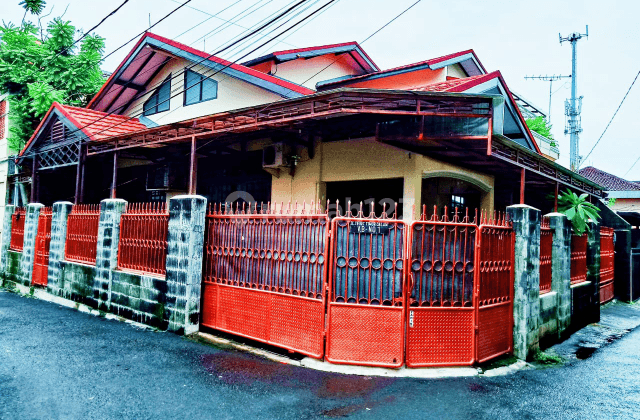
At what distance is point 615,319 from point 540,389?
646 centimetres

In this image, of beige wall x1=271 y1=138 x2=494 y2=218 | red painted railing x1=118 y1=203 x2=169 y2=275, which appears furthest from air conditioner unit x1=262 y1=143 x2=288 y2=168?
red painted railing x1=118 y1=203 x2=169 y2=275

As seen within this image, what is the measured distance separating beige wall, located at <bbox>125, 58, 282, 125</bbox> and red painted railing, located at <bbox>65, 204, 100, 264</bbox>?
10.8 feet

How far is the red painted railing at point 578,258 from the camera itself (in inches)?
352

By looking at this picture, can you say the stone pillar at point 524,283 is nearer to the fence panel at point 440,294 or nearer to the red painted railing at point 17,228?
the fence panel at point 440,294

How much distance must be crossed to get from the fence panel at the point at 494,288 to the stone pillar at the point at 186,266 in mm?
4194

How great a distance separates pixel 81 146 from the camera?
11172 mm

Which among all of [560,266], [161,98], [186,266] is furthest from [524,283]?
[161,98]

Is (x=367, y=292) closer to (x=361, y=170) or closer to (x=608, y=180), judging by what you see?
(x=361, y=170)

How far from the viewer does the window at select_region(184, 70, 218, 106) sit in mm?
11758

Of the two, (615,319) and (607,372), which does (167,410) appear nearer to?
(607,372)

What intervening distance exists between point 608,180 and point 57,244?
1271 inches

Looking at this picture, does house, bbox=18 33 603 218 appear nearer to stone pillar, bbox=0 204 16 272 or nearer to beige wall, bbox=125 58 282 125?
A: beige wall, bbox=125 58 282 125

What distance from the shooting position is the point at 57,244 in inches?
410

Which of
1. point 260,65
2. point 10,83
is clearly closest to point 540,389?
point 260,65
